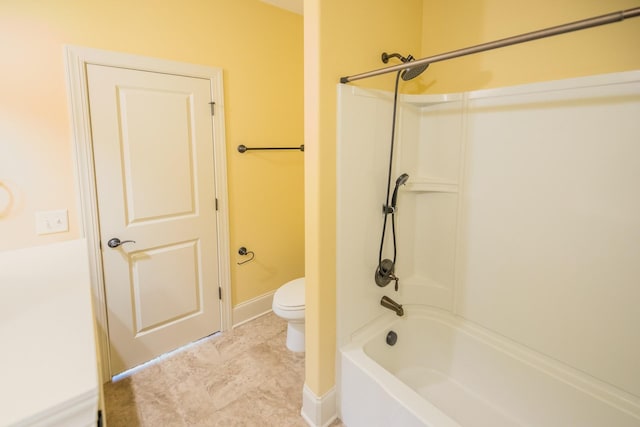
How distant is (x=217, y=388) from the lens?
196 cm

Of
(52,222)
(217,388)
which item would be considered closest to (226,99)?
(52,222)

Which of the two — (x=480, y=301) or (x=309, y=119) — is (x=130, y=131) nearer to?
(x=309, y=119)

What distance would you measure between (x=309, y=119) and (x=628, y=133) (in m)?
1.35

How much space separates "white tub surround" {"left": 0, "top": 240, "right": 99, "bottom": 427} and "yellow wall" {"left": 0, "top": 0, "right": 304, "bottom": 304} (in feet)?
1.96

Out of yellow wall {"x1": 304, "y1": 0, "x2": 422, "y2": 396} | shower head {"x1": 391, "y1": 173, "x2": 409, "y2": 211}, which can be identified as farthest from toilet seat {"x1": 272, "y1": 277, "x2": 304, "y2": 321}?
shower head {"x1": 391, "y1": 173, "x2": 409, "y2": 211}

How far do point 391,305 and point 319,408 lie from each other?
0.68 meters

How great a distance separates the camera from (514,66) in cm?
165

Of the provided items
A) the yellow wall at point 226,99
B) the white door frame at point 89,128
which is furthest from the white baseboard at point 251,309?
the white door frame at point 89,128

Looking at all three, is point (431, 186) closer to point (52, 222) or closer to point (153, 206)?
point (153, 206)

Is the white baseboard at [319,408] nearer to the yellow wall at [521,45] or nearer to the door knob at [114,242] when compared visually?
the door knob at [114,242]

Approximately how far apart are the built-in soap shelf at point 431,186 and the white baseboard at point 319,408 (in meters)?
1.26

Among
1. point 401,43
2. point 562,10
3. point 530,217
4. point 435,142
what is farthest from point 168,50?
point 530,217

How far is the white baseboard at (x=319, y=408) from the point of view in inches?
65.9

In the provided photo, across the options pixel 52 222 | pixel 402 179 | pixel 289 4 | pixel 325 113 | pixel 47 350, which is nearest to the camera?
pixel 47 350
